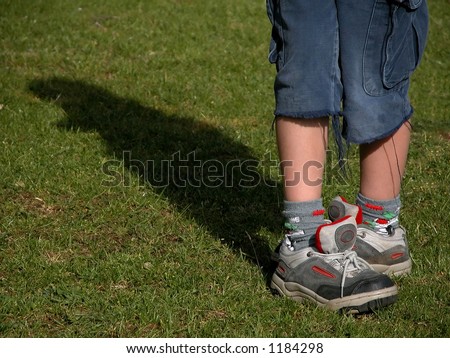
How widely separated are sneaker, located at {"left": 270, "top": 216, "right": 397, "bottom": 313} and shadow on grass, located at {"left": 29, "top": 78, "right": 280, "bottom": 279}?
0.82 feet

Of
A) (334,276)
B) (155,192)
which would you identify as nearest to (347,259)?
(334,276)

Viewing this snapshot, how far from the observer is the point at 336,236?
305 centimetres

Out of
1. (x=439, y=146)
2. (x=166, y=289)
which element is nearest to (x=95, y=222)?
A: (x=166, y=289)

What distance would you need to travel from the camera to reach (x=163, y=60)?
6.75 m

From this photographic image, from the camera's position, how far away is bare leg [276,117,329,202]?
3.04 metres

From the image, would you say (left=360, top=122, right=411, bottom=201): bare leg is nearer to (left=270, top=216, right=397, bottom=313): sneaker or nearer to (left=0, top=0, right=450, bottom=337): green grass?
(left=270, top=216, right=397, bottom=313): sneaker

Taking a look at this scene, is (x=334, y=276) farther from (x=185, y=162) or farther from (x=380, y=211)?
(x=185, y=162)

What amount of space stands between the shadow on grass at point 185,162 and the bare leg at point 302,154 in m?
0.47

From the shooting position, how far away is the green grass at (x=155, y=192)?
3014 millimetres

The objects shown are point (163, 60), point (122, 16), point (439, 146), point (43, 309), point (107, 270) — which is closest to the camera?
point (43, 309)

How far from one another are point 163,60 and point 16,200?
9.65 ft

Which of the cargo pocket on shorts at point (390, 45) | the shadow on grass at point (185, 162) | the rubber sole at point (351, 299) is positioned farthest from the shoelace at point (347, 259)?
the cargo pocket on shorts at point (390, 45)

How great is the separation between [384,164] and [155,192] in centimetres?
141
